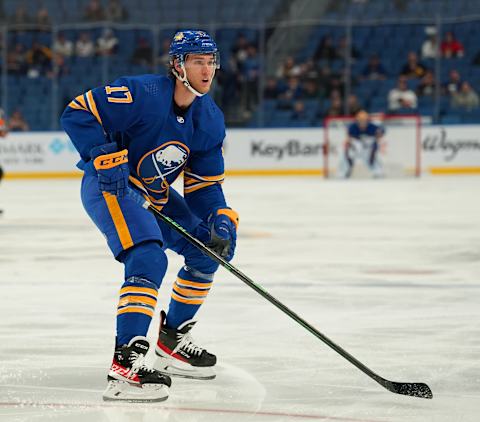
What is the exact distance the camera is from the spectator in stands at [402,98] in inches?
652

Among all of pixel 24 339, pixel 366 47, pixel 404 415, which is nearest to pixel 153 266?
pixel 404 415

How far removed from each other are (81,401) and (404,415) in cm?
92

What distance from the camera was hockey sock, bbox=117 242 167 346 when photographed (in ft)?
10.5

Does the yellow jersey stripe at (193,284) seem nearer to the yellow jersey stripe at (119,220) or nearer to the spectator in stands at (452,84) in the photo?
the yellow jersey stripe at (119,220)

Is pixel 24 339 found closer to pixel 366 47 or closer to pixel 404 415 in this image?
pixel 404 415

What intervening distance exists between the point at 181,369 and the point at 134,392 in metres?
0.48

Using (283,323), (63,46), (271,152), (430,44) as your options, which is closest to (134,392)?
(283,323)

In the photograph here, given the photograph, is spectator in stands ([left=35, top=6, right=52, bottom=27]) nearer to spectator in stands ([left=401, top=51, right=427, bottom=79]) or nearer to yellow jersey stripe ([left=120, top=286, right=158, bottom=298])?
spectator in stands ([left=401, top=51, right=427, bottom=79])

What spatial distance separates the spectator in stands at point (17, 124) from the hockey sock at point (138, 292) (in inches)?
523

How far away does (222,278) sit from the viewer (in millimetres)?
5930

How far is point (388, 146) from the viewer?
16031 millimetres

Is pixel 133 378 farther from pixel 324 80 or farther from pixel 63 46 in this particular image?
pixel 63 46

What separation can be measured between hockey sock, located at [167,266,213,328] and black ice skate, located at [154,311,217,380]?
0.05 metres

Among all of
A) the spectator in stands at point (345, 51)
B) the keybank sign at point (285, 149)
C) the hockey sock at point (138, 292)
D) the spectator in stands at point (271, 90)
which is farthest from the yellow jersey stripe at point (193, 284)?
the spectator in stands at point (345, 51)
